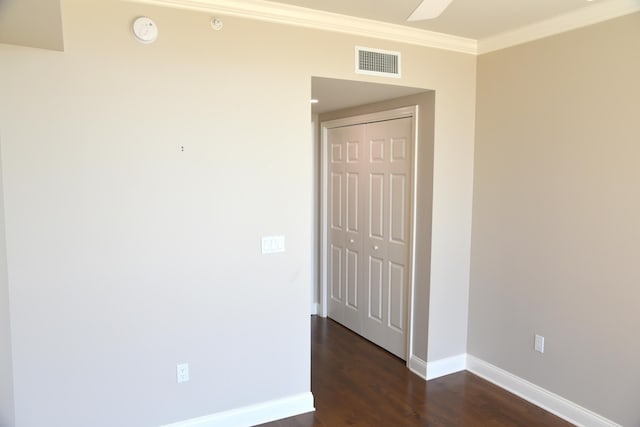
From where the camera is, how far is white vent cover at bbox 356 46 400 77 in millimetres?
2918

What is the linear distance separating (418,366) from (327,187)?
201 cm

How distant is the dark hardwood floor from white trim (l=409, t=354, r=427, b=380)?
41 mm

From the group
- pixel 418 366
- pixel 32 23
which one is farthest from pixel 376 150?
pixel 32 23

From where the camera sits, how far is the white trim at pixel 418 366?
343cm

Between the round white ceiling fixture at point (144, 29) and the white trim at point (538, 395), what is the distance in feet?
10.6

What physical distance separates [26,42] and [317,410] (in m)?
2.69

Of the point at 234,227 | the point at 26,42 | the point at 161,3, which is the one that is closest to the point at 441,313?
the point at 234,227

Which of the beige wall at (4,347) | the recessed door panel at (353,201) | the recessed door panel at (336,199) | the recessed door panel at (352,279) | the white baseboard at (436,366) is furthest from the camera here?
the recessed door panel at (336,199)

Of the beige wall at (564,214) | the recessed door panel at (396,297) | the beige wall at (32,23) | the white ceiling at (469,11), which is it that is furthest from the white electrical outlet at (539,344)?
the beige wall at (32,23)

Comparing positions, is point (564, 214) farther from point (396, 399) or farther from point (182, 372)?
point (182, 372)

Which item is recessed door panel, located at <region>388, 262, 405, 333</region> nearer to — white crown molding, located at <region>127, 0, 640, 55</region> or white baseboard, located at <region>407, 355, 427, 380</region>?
white baseboard, located at <region>407, 355, 427, 380</region>

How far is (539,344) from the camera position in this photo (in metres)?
3.02

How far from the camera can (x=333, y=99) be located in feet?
11.9

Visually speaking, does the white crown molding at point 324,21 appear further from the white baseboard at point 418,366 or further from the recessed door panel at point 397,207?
the white baseboard at point 418,366
